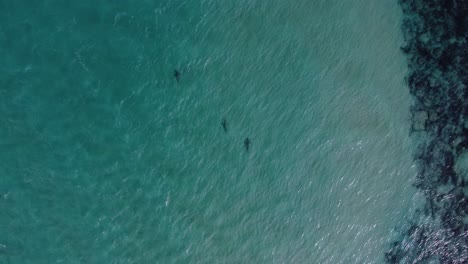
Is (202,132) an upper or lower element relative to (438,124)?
lower

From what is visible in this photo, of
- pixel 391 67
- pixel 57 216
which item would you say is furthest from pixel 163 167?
pixel 391 67

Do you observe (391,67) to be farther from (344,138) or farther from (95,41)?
(95,41)

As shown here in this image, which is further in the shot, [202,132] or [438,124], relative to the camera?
[438,124]

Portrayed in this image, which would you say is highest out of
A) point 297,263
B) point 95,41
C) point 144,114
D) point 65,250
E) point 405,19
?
point 405,19

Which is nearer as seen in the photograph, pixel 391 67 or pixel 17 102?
Answer: pixel 17 102

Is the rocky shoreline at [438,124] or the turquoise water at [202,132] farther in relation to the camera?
the rocky shoreline at [438,124]
